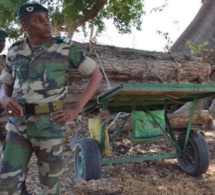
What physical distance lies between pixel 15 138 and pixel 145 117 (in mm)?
Answer: 2331

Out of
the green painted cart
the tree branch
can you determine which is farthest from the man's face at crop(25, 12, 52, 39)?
the tree branch

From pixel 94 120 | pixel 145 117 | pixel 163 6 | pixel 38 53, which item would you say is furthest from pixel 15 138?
pixel 163 6

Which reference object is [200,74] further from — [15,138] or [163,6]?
[163,6]

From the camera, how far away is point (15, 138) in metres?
2.35

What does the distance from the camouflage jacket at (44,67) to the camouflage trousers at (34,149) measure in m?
0.19

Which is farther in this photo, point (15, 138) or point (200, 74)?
point (200, 74)

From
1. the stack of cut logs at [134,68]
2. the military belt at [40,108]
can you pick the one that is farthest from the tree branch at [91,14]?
the military belt at [40,108]

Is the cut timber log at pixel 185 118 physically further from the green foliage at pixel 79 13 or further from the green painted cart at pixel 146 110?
the green foliage at pixel 79 13

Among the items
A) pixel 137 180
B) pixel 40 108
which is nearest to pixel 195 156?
pixel 137 180

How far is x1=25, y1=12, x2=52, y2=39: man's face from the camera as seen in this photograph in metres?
2.34

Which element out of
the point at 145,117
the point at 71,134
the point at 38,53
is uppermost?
the point at 38,53

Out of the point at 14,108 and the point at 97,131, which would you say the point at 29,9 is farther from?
the point at 97,131

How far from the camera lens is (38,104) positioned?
2.32 meters

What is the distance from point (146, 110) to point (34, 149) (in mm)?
2223
